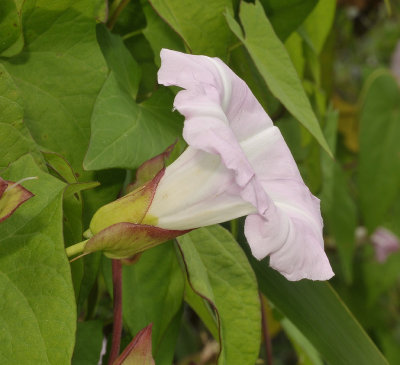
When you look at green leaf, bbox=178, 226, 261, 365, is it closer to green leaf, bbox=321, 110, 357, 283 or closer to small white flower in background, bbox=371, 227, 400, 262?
green leaf, bbox=321, 110, 357, 283

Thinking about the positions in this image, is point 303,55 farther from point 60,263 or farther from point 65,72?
point 60,263

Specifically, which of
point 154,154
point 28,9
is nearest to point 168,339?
point 154,154

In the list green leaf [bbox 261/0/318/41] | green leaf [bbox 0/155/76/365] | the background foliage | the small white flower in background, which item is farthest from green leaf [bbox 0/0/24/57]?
the small white flower in background

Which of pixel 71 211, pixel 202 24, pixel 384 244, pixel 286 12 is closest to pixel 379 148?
pixel 384 244

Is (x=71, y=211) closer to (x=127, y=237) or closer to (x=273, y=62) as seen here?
(x=127, y=237)

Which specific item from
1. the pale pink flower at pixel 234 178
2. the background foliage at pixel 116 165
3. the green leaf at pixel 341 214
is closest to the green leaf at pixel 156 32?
the background foliage at pixel 116 165

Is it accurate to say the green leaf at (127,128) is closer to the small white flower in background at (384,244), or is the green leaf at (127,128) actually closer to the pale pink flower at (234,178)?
the pale pink flower at (234,178)
